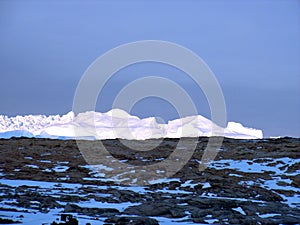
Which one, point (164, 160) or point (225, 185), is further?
point (164, 160)

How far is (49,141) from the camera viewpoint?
196 ft

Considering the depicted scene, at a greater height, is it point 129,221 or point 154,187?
point 154,187

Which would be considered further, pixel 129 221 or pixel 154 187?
pixel 154 187

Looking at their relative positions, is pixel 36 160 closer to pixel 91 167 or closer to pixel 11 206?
pixel 91 167

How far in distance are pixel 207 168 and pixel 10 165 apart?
683 inches

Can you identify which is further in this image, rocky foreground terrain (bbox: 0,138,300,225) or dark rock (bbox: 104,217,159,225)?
rocky foreground terrain (bbox: 0,138,300,225)

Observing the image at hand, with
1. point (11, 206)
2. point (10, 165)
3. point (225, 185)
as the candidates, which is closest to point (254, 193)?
point (225, 185)

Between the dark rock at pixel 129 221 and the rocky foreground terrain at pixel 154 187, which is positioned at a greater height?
the rocky foreground terrain at pixel 154 187

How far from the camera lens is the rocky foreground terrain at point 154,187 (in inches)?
990

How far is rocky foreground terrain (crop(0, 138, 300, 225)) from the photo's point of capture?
25.2 meters

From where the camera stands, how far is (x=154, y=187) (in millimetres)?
37281

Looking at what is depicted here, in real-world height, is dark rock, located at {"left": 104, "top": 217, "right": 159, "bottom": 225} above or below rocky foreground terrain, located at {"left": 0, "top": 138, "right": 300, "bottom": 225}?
below

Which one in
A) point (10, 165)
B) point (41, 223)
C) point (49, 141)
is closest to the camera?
point (41, 223)

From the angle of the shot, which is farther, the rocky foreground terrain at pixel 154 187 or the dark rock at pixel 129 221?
the rocky foreground terrain at pixel 154 187
